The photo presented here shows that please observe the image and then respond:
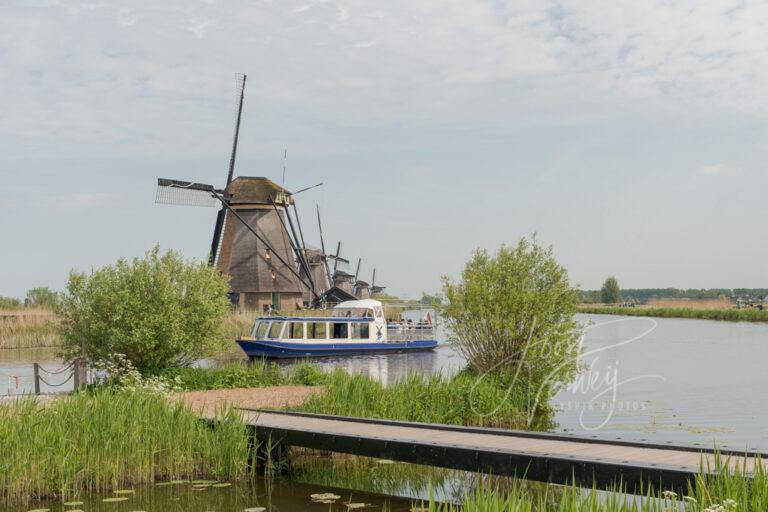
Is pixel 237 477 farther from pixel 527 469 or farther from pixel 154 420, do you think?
pixel 527 469

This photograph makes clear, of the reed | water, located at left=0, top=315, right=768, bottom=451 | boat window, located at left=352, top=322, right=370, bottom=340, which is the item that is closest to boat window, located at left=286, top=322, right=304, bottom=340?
water, located at left=0, top=315, right=768, bottom=451

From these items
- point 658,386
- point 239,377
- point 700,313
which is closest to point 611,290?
point 700,313

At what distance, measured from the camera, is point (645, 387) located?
2536 centimetres

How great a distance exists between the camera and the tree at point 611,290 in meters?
124

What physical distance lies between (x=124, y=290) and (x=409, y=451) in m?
13.0

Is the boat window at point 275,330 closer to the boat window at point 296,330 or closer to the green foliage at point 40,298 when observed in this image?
the boat window at point 296,330

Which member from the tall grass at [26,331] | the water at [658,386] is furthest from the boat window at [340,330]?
the tall grass at [26,331]

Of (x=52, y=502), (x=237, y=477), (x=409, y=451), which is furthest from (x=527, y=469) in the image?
(x=52, y=502)

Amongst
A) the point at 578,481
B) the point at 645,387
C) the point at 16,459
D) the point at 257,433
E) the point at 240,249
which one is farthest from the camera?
the point at 240,249

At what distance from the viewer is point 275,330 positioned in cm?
3894

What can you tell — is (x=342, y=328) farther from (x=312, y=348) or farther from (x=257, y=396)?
(x=257, y=396)

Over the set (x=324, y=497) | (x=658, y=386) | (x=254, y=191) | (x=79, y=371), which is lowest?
(x=658, y=386)

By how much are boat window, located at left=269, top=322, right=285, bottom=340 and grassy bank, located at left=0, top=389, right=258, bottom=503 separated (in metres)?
27.1

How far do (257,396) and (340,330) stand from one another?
23.9 meters
